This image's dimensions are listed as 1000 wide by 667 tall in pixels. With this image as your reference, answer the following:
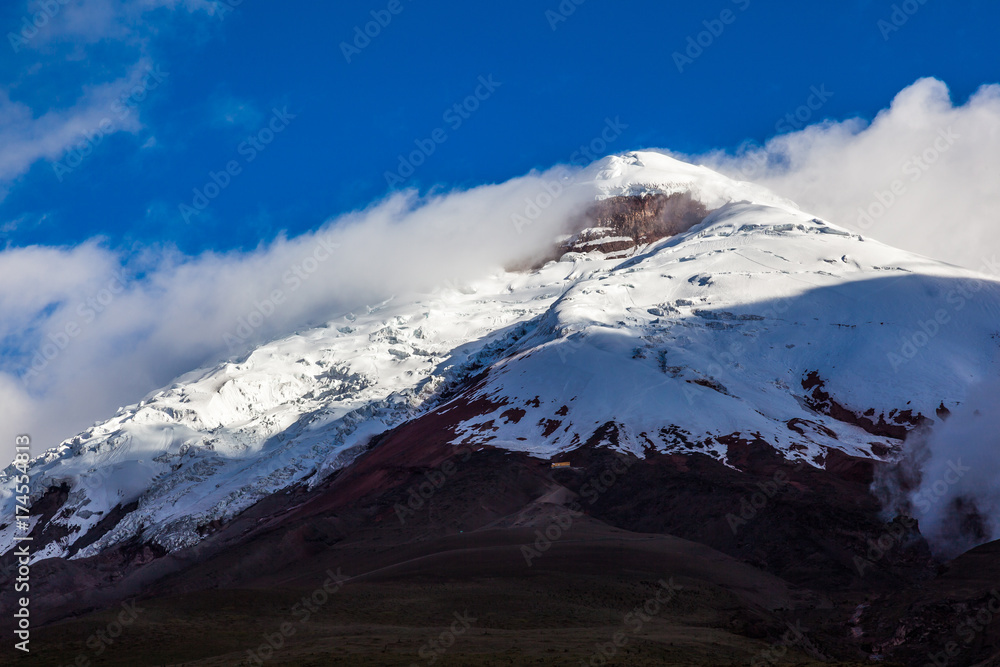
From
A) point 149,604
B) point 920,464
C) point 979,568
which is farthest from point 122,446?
point 979,568

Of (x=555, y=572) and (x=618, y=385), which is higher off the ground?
(x=618, y=385)

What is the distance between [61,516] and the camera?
403 ft

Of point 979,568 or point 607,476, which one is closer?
point 979,568

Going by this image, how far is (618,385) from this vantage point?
332 ft

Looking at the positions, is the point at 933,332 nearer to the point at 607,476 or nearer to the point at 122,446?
the point at 607,476

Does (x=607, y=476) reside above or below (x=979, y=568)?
above

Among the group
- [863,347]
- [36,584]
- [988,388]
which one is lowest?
[988,388]

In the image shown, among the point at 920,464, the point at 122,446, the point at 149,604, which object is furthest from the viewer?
the point at 122,446

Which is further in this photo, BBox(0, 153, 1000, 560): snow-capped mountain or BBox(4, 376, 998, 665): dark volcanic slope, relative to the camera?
BBox(0, 153, 1000, 560): snow-capped mountain

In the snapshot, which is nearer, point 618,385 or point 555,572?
point 555,572

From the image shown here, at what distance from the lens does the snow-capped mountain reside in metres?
96.4

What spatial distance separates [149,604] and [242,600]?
4.13 m

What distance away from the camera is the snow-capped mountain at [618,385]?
9644cm

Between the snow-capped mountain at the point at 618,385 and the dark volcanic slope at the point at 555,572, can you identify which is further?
the snow-capped mountain at the point at 618,385
